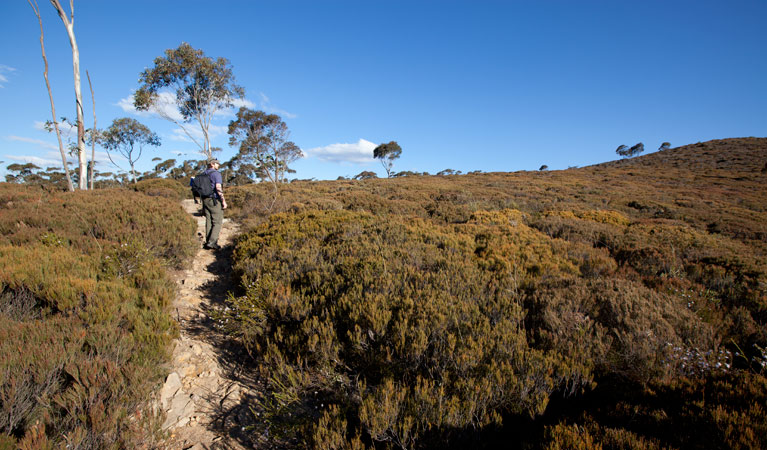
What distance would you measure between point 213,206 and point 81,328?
4870 mm

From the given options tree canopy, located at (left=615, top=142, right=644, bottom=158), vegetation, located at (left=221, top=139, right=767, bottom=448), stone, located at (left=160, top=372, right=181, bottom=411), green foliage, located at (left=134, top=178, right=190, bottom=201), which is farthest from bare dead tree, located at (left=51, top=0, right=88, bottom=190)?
tree canopy, located at (left=615, top=142, right=644, bottom=158)

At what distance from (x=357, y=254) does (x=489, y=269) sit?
247 centimetres

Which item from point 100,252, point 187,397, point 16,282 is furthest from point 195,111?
point 187,397

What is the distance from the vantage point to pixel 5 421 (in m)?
1.97

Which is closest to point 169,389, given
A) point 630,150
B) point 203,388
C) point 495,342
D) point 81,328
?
point 203,388

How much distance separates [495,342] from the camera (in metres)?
2.99

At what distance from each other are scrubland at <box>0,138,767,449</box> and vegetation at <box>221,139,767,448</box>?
0.02 meters

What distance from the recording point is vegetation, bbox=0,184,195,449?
6.89 feet

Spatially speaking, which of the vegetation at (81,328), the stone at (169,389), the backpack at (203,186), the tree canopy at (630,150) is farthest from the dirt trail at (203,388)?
the tree canopy at (630,150)

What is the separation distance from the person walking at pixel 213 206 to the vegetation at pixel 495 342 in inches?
78.0

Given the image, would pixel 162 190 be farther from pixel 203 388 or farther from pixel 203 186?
pixel 203 388

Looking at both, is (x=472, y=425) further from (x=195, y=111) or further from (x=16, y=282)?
(x=195, y=111)

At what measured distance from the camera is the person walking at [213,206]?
719 cm

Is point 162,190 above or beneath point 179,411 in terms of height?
above
